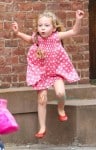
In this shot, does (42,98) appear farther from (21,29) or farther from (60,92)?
(21,29)

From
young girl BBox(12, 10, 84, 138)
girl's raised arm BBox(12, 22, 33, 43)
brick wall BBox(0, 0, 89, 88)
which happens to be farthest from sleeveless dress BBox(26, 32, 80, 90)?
brick wall BBox(0, 0, 89, 88)

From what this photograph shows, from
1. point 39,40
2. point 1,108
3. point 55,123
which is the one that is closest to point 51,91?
point 55,123

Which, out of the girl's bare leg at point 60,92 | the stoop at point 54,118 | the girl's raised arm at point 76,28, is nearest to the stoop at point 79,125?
the stoop at point 54,118

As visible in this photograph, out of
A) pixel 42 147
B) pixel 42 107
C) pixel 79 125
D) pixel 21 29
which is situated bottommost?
pixel 42 147

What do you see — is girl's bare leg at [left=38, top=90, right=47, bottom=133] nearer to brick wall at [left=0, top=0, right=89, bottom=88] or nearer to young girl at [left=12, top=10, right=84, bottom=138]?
young girl at [left=12, top=10, right=84, bottom=138]

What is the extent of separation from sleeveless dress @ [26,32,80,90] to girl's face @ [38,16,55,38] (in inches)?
3.3

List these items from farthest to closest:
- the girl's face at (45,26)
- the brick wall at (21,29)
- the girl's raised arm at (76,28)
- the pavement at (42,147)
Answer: the brick wall at (21,29) → the pavement at (42,147) → the girl's face at (45,26) → the girl's raised arm at (76,28)

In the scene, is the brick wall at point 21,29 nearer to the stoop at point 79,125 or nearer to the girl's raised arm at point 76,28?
the stoop at point 79,125

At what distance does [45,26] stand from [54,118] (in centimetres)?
131

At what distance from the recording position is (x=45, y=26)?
274 inches

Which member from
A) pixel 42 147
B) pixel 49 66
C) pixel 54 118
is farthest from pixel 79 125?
pixel 49 66

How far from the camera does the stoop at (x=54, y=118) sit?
738cm

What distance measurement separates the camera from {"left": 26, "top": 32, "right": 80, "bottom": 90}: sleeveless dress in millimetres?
7039

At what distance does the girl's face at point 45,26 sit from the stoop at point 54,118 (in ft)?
3.33
